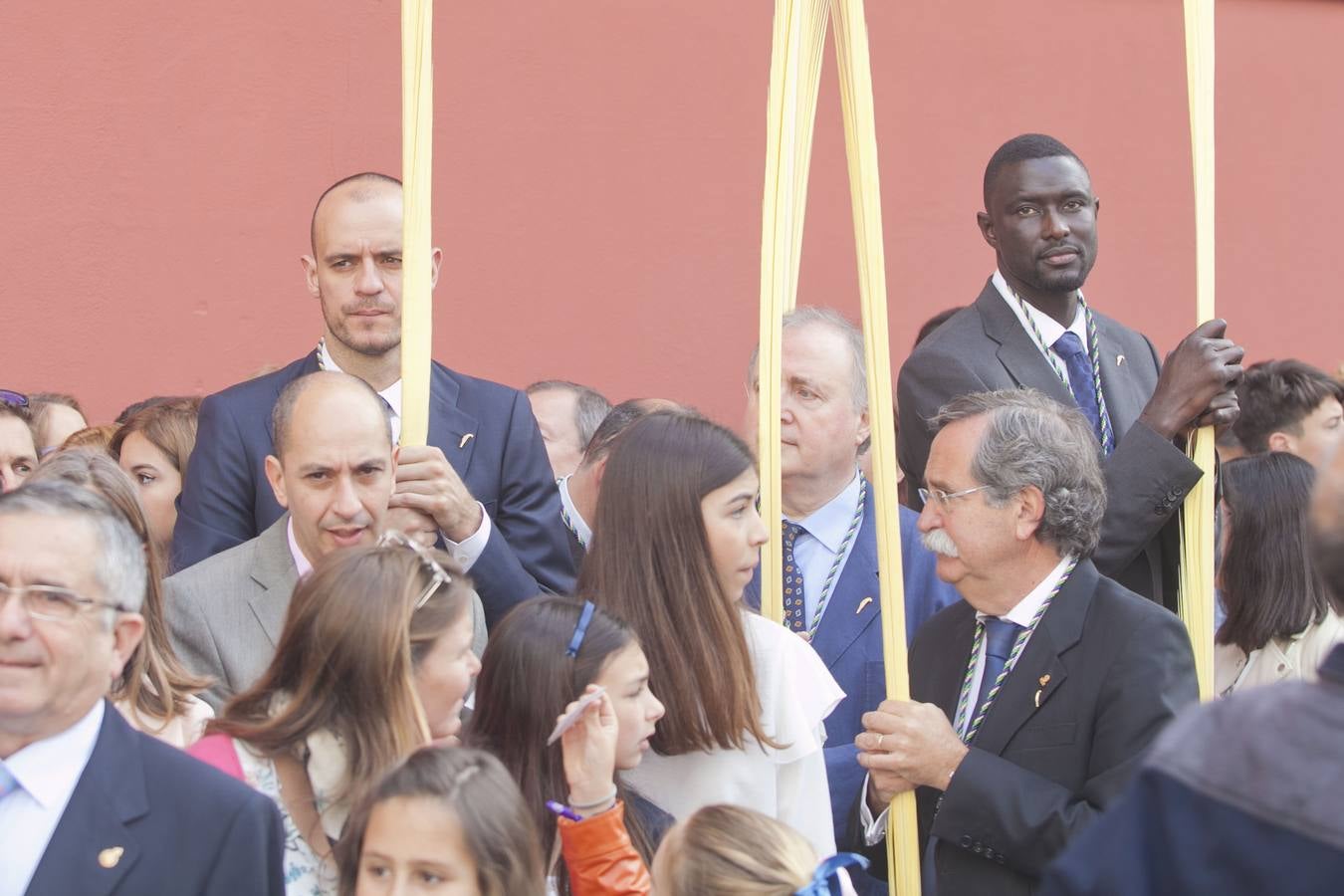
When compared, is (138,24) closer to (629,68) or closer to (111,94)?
(111,94)

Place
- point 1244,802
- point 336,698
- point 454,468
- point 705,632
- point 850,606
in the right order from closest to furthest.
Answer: point 1244,802
point 336,698
point 705,632
point 454,468
point 850,606

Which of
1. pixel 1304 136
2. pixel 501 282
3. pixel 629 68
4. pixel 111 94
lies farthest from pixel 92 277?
pixel 1304 136

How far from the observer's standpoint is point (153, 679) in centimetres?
274

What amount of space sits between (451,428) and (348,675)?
107cm

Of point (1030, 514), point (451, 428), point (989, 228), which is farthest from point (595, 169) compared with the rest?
point (1030, 514)

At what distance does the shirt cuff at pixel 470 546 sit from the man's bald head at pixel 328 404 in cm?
21

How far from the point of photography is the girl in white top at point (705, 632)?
2852 millimetres

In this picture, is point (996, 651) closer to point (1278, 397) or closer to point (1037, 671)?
point (1037, 671)

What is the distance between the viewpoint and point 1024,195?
12.7 feet

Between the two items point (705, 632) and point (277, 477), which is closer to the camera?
point (705, 632)

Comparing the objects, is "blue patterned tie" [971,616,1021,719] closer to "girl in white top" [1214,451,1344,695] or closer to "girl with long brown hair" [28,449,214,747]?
"girl in white top" [1214,451,1344,695]

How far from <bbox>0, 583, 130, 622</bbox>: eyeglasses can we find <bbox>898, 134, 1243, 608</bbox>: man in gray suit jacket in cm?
205

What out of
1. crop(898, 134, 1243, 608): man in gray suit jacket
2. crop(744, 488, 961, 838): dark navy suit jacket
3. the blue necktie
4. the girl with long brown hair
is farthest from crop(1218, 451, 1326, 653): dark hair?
the girl with long brown hair

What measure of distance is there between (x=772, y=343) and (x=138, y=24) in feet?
7.94
